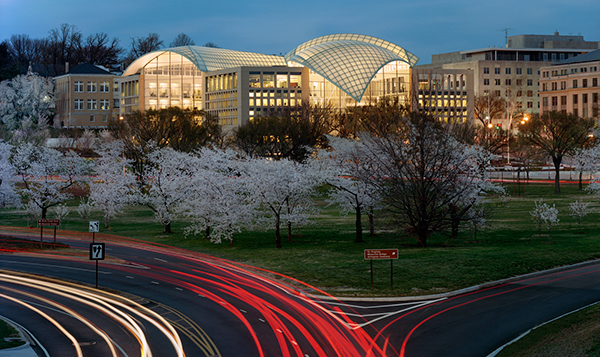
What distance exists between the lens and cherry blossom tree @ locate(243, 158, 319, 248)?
4734 cm

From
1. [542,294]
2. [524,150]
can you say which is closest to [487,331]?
[542,294]

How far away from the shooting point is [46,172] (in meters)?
68.1

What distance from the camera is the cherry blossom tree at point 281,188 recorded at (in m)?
47.3

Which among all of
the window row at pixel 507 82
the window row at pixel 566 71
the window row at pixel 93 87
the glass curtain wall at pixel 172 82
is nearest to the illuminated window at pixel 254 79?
the glass curtain wall at pixel 172 82

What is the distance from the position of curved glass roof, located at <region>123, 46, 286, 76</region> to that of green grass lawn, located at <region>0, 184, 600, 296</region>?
101m

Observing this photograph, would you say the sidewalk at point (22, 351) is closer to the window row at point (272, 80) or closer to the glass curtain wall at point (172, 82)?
the window row at point (272, 80)

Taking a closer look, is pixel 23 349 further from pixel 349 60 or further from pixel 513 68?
pixel 513 68

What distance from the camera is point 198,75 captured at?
532ft

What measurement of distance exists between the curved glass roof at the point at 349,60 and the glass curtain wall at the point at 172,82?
26046 millimetres

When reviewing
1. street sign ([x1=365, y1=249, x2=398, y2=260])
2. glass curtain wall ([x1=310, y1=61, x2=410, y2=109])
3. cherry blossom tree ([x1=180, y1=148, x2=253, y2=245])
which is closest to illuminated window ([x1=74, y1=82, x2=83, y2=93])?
glass curtain wall ([x1=310, y1=61, x2=410, y2=109])

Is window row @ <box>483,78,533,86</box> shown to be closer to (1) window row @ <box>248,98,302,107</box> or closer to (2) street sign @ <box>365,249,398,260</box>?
(1) window row @ <box>248,98,302,107</box>

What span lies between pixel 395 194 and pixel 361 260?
700 centimetres

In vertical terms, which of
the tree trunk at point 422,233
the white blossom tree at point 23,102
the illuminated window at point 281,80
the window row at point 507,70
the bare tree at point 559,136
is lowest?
the tree trunk at point 422,233

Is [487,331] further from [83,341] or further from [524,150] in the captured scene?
[524,150]
